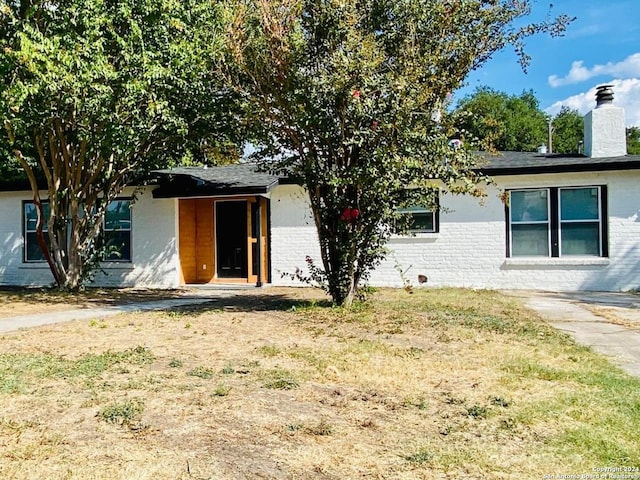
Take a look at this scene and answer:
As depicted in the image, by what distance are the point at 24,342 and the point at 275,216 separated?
8346mm

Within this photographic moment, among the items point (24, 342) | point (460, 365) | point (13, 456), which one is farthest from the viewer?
point (24, 342)

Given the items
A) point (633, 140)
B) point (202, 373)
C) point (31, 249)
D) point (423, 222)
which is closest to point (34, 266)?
point (31, 249)

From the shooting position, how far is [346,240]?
853cm

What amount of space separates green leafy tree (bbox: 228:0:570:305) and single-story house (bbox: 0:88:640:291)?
3062 millimetres

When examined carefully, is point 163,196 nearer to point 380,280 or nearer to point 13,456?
point 380,280

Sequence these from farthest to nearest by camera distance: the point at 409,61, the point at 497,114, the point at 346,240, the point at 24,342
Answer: the point at 497,114, the point at 346,240, the point at 409,61, the point at 24,342

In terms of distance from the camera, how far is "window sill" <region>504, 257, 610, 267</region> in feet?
39.5

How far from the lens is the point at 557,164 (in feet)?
39.3

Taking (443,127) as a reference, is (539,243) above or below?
below

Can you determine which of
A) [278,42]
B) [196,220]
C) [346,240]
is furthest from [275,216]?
[278,42]

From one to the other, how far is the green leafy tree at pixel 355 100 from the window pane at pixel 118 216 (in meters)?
7.48

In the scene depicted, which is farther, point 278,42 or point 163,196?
point 163,196

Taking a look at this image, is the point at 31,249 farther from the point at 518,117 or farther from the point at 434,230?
the point at 518,117

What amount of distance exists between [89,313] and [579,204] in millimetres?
10397
